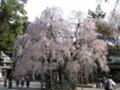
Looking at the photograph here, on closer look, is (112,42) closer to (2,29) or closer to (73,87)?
(2,29)

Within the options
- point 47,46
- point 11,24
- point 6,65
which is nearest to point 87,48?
point 47,46

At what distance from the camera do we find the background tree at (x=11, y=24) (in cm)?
6388

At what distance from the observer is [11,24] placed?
66688mm

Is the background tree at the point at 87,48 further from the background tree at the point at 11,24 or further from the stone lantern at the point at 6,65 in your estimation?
the stone lantern at the point at 6,65

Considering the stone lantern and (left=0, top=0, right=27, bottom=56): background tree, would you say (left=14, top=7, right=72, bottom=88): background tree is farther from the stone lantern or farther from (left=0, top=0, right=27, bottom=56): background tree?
the stone lantern

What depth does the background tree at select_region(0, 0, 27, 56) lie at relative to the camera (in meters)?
63.9

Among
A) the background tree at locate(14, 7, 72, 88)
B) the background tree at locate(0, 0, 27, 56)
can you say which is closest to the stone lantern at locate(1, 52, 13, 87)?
the background tree at locate(0, 0, 27, 56)

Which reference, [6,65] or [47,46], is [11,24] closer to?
[6,65]

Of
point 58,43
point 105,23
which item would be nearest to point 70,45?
point 58,43

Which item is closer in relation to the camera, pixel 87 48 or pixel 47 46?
pixel 47 46

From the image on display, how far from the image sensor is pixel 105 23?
201 feet

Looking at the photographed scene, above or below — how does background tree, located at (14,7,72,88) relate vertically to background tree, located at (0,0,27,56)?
below

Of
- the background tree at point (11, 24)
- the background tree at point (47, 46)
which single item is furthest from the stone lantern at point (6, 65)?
the background tree at point (47, 46)

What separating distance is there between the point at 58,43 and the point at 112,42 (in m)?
22.2
